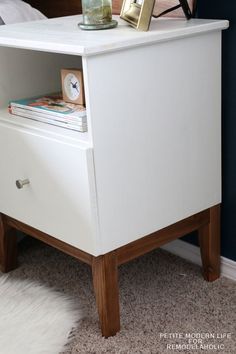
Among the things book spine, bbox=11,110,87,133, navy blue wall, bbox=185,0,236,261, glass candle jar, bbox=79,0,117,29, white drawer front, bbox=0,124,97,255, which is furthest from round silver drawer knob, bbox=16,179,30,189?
navy blue wall, bbox=185,0,236,261

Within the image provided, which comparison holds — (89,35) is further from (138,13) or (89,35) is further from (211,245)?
(211,245)

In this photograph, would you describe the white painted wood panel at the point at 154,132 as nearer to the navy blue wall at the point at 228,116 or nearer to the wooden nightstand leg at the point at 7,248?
the navy blue wall at the point at 228,116

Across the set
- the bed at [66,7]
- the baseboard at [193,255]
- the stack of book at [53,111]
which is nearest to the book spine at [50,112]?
the stack of book at [53,111]

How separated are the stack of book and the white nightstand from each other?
0.06 ft

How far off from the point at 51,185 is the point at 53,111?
0.15 m

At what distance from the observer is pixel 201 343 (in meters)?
1.23

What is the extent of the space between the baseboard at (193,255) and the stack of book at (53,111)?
0.51 metres

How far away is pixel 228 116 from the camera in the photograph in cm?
137

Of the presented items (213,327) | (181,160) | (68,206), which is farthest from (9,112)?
(213,327)

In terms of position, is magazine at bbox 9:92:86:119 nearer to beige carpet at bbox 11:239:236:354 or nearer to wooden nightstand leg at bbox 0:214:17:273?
wooden nightstand leg at bbox 0:214:17:273

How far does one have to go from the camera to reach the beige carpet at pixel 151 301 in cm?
124

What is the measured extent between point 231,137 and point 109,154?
36 cm

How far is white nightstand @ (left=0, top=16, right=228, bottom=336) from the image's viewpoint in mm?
1131

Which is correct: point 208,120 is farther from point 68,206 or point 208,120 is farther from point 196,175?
point 68,206
